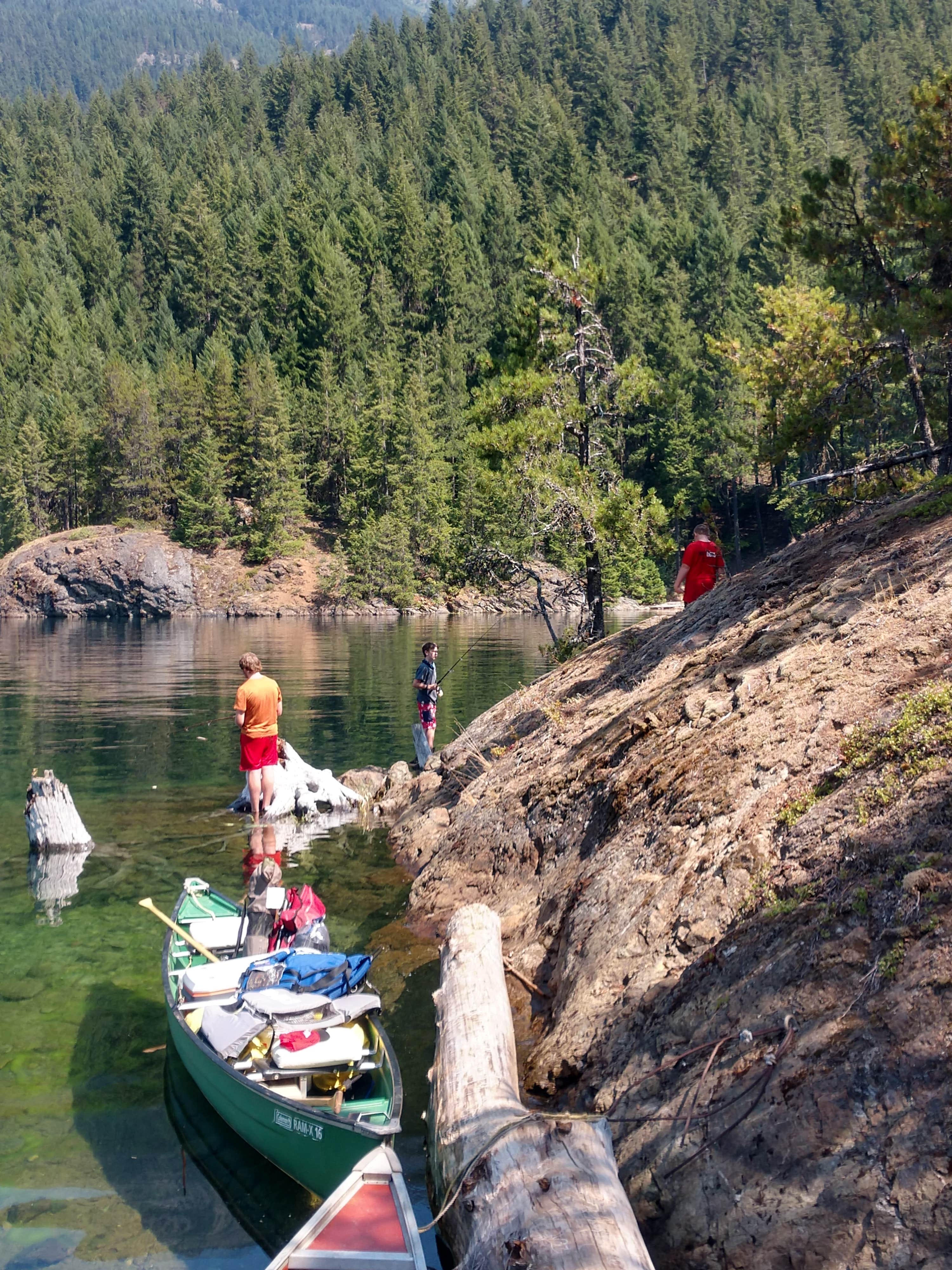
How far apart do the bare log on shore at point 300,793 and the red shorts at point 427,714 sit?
6.63ft

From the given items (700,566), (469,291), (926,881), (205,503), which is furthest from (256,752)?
(469,291)

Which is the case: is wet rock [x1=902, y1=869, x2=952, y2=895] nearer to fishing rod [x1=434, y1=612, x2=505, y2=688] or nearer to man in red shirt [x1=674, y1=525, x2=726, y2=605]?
man in red shirt [x1=674, y1=525, x2=726, y2=605]

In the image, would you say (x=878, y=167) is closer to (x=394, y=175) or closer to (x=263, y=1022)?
(x=263, y=1022)

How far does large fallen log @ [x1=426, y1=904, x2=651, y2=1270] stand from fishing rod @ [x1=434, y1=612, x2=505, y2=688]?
12449 mm

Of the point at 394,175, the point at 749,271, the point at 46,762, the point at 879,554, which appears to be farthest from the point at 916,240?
the point at 394,175

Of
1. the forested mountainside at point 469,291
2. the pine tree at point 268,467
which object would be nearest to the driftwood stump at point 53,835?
the forested mountainside at point 469,291

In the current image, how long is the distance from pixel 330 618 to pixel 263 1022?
2414 inches

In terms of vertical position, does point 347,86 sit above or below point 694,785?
above

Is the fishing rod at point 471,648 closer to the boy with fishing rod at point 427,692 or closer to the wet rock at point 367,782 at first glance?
the boy with fishing rod at point 427,692

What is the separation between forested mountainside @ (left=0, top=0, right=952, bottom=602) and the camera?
69.3ft

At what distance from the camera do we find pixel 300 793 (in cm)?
1672

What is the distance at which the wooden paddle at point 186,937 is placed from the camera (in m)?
8.98

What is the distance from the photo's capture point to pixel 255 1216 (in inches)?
253

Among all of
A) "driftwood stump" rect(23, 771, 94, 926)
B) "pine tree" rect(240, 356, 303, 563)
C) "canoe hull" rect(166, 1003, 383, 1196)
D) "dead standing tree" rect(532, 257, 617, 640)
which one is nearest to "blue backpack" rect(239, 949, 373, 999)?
"canoe hull" rect(166, 1003, 383, 1196)
